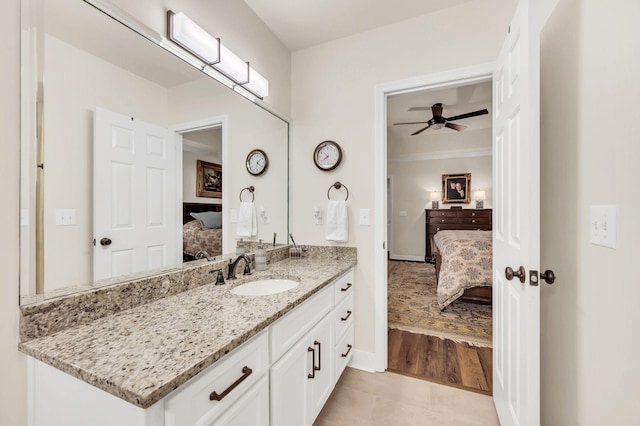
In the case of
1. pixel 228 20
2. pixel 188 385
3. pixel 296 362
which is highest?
pixel 228 20

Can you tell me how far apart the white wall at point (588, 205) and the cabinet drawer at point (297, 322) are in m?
1.04

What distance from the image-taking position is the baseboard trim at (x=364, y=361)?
6.64ft

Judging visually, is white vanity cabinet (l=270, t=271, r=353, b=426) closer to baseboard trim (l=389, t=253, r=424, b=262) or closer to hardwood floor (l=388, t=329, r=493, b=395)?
hardwood floor (l=388, t=329, r=493, b=395)

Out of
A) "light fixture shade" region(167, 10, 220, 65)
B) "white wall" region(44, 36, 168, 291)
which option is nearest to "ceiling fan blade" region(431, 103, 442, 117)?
"light fixture shade" region(167, 10, 220, 65)

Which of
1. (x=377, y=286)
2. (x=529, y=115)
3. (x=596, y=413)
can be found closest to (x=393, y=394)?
(x=377, y=286)

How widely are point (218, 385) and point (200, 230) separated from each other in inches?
36.2

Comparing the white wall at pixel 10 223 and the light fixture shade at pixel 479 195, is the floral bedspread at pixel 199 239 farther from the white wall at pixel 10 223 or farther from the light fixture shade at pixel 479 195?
the light fixture shade at pixel 479 195

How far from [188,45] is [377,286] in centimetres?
190

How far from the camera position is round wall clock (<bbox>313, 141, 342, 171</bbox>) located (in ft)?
6.98

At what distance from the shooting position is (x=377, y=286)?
2.03 m

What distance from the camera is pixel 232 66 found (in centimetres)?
166

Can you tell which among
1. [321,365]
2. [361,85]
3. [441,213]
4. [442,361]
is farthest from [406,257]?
[321,365]

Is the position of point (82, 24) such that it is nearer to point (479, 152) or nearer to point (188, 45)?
point (188, 45)

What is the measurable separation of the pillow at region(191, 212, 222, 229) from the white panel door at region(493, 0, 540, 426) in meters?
1.54
